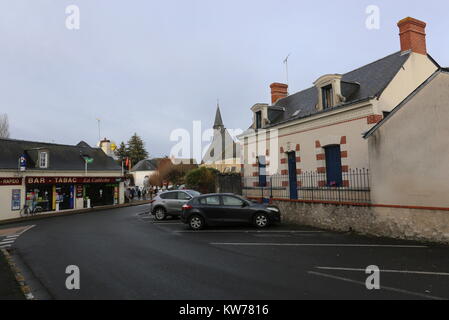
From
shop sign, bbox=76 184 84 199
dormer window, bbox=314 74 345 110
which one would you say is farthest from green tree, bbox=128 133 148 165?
dormer window, bbox=314 74 345 110

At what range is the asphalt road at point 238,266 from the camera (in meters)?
5.26

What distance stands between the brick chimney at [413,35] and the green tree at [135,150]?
211ft

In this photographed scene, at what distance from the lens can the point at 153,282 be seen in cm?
582

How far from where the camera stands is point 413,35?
14156 mm

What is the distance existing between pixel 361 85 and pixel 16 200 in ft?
81.5

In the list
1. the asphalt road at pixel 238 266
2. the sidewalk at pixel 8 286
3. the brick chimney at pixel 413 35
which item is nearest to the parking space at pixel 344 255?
the asphalt road at pixel 238 266

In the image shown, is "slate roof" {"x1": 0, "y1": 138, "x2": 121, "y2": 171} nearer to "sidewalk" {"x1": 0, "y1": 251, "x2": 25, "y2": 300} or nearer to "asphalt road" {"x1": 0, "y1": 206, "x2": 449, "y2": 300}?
"asphalt road" {"x1": 0, "y1": 206, "x2": 449, "y2": 300}

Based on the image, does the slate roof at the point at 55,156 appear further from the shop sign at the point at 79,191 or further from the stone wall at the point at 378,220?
the stone wall at the point at 378,220

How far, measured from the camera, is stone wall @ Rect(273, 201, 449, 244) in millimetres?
8906

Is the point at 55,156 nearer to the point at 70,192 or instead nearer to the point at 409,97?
the point at 70,192

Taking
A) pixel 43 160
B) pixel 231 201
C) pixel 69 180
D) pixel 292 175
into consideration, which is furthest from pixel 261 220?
pixel 43 160

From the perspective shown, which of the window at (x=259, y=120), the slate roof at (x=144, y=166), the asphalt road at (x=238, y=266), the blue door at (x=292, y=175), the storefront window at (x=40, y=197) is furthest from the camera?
A: the slate roof at (x=144, y=166)

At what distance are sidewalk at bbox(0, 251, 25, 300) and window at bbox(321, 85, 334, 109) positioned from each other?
14135 mm
